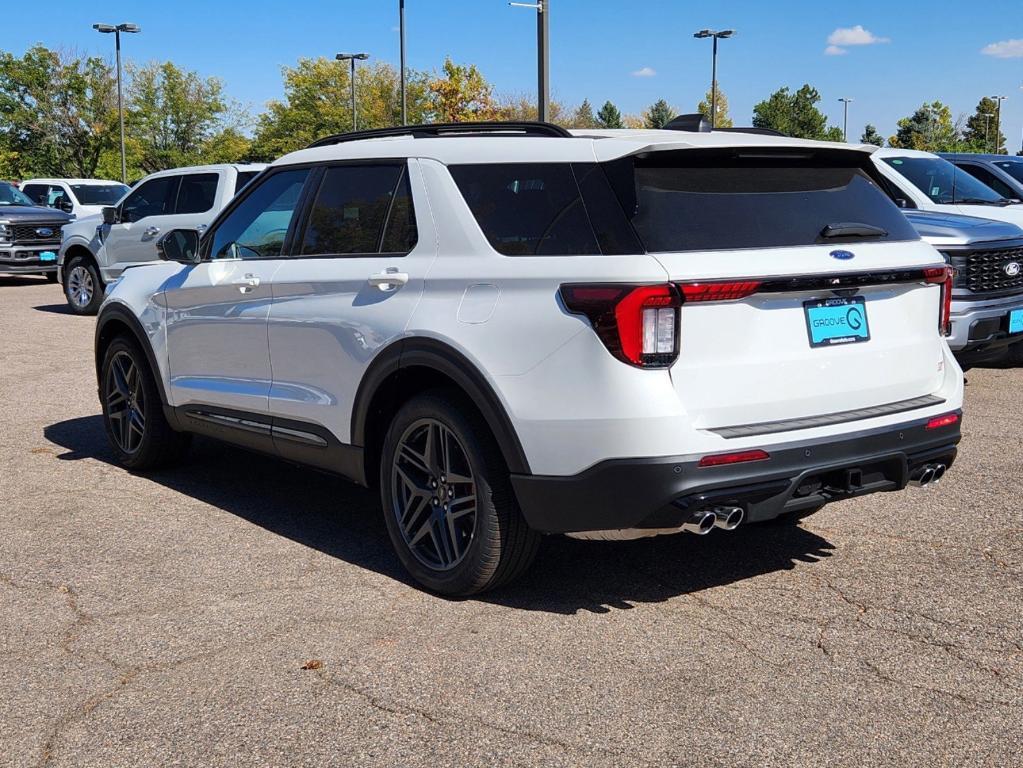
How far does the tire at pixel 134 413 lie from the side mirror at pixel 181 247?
0.70m

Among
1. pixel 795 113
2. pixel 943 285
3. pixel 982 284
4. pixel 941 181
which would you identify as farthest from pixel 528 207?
pixel 795 113

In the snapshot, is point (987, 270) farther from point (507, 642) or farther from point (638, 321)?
point (507, 642)

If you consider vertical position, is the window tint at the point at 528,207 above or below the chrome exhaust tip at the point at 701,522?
above

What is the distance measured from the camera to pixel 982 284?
8.58m

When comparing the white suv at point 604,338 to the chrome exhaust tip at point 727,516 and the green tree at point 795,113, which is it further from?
the green tree at point 795,113

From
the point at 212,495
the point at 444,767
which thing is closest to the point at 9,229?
the point at 212,495

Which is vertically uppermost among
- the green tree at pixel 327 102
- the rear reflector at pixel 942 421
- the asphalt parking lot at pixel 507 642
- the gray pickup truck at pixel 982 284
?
the green tree at pixel 327 102

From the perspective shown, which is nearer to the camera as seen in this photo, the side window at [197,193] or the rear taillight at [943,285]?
the rear taillight at [943,285]

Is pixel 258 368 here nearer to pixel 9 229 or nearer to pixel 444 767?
pixel 444 767

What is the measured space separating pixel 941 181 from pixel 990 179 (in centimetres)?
204

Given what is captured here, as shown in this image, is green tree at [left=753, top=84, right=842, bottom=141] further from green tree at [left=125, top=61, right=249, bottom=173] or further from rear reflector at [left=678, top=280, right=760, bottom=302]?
rear reflector at [left=678, top=280, right=760, bottom=302]

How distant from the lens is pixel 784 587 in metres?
4.59

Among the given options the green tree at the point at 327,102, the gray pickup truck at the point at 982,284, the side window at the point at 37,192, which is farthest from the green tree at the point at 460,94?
the gray pickup truck at the point at 982,284

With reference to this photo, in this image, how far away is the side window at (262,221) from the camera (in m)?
5.45
